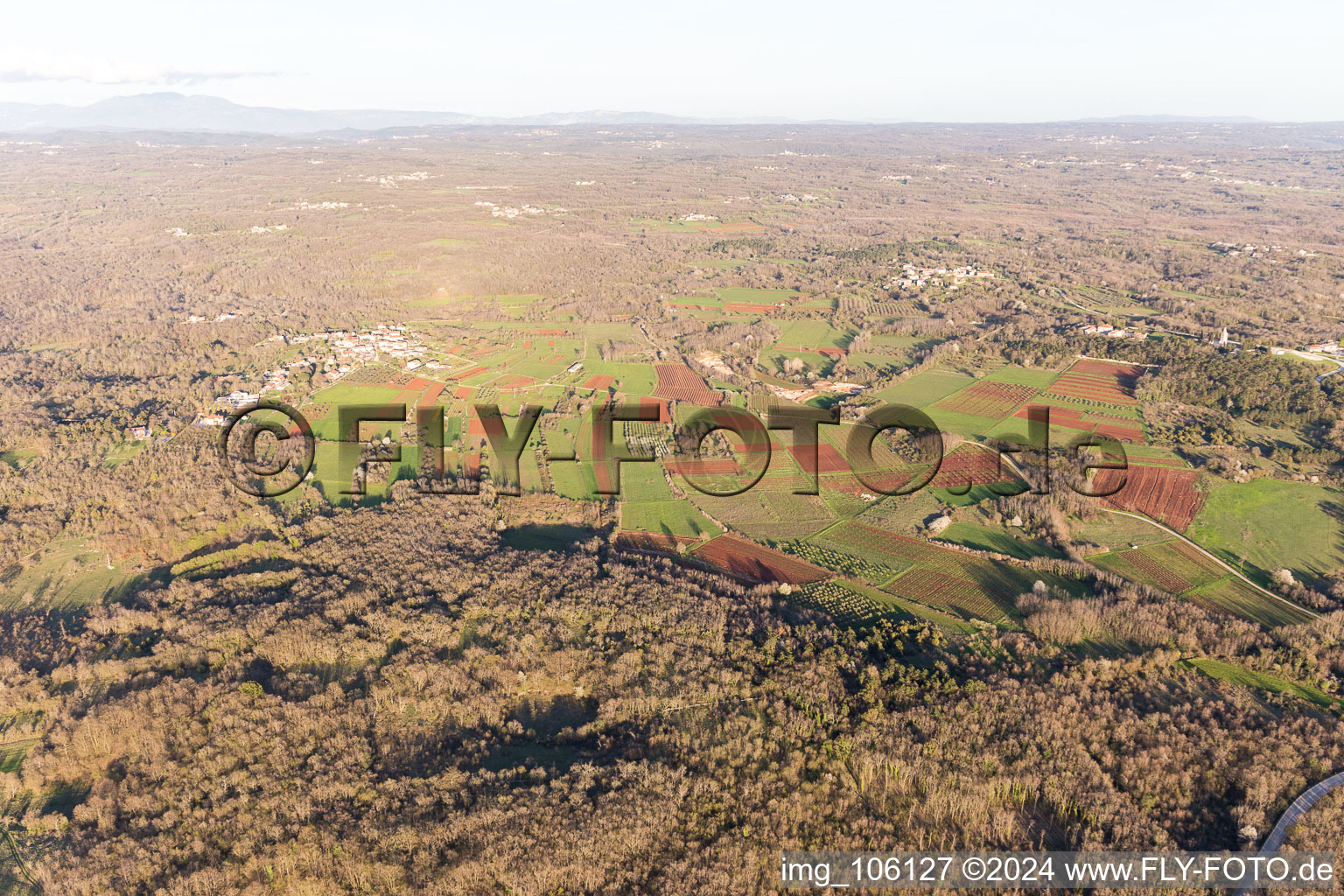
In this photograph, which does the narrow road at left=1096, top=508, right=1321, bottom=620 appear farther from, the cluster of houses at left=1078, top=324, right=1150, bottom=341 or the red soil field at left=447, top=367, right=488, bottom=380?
the red soil field at left=447, top=367, right=488, bottom=380

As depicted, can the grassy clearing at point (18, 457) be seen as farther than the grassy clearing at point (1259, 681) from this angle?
Yes

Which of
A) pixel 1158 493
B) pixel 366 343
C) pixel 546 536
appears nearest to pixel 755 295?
pixel 366 343

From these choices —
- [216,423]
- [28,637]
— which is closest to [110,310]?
[216,423]

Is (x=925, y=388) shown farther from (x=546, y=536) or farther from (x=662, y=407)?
(x=546, y=536)

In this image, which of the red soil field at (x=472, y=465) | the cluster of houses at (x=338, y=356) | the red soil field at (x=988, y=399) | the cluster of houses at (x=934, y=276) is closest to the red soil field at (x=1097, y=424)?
the red soil field at (x=988, y=399)

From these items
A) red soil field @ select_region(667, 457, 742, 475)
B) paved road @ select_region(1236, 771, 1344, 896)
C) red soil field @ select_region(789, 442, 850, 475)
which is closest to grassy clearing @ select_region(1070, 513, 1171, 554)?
red soil field @ select_region(789, 442, 850, 475)

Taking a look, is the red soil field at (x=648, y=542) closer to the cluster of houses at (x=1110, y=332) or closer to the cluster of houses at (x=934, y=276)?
the cluster of houses at (x=1110, y=332)
